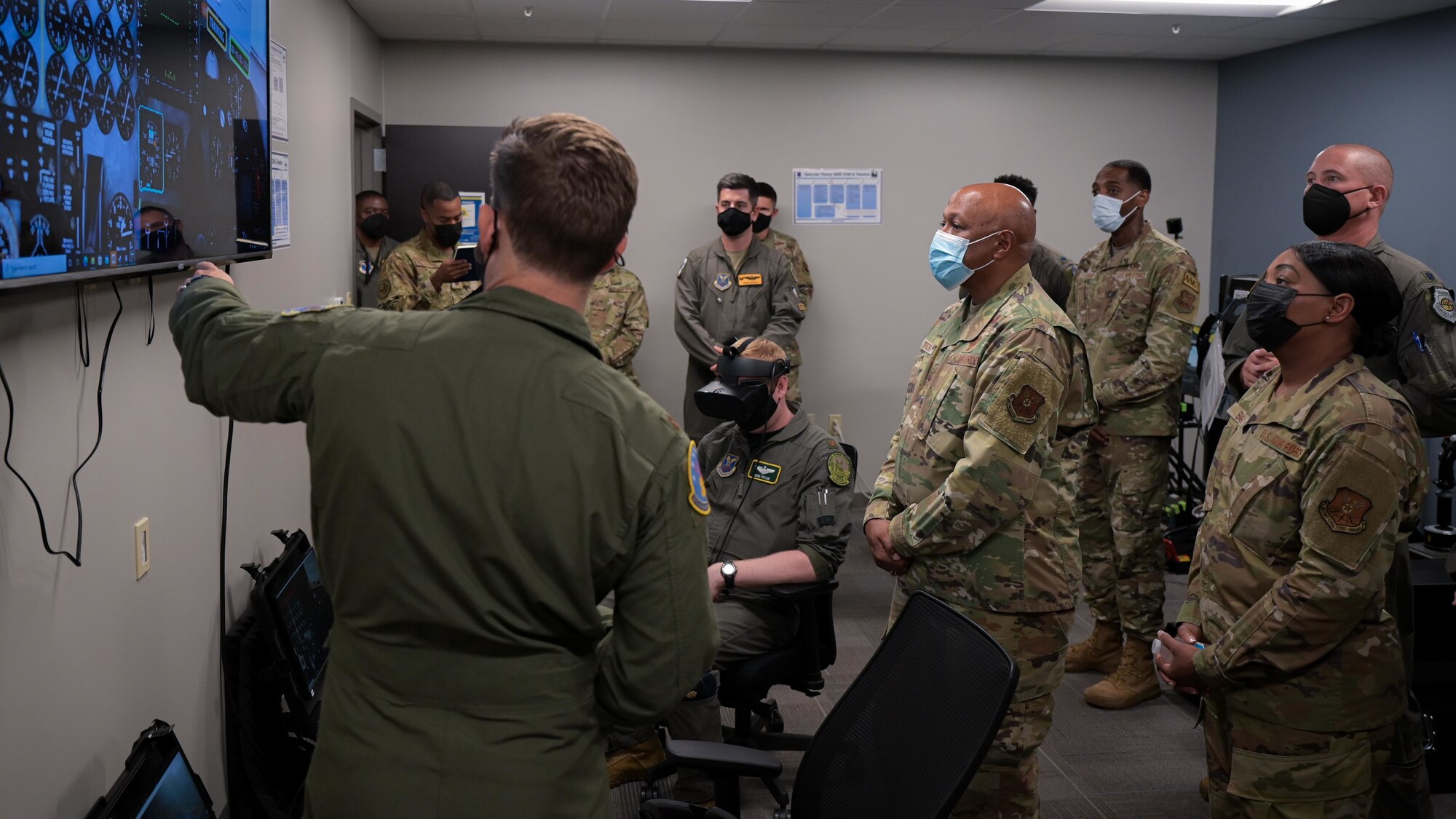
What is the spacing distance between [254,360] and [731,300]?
4.12m

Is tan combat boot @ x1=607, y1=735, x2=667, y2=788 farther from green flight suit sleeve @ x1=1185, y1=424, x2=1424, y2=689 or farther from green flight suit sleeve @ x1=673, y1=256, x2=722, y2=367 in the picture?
green flight suit sleeve @ x1=673, y1=256, x2=722, y2=367

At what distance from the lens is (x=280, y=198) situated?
3.04 m

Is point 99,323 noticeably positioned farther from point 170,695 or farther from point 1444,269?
point 1444,269

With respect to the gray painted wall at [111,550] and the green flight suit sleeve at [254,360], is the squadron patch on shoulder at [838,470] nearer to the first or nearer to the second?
the gray painted wall at [111,550]

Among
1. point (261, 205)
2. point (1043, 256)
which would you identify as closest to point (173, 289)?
point (261, 205)

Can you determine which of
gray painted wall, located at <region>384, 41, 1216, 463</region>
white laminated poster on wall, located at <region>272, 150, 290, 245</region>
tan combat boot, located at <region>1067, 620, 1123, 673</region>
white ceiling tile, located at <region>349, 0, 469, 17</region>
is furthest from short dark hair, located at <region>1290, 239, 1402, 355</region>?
gray painted wall, located at <region>384, 41, 1216, 463</region>

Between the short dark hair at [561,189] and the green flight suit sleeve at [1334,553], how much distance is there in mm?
1352

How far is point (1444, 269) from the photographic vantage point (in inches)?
184

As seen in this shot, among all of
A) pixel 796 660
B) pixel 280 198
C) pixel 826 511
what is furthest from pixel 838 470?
pixel 280 198

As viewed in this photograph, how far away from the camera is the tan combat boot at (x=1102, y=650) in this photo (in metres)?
3.68

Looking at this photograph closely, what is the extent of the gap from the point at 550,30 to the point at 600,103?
0.58 metres

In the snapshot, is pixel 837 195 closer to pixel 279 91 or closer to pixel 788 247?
pixel 788 247

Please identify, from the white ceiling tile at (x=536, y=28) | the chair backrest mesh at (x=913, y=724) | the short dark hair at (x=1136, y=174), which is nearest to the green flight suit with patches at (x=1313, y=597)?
the chair backrest mesh at (x=913, y=724)

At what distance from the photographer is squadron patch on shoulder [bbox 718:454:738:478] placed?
110 inches
